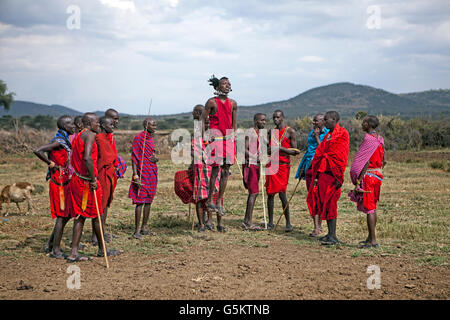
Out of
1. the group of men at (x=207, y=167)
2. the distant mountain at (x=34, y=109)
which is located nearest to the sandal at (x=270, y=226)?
the group of men at (x=207, y=167)

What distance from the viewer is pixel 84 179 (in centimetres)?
586

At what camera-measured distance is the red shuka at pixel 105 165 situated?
6316 millimetres

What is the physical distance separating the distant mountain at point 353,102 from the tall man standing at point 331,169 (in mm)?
83423

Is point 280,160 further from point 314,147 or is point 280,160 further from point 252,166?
point 314,147

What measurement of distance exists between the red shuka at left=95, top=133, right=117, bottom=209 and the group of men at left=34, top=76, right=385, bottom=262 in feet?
0.05

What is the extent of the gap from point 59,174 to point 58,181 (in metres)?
0.10

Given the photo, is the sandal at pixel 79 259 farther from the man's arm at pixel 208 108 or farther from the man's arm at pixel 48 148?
the man's arm at pixel 208 108

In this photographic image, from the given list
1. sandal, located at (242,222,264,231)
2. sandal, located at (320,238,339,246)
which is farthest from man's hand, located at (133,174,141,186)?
sandal, located at (320,238,339,246)

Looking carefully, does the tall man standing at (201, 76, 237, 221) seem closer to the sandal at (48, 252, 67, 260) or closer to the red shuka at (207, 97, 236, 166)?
the red shuka at (207, 97, 236, 166)

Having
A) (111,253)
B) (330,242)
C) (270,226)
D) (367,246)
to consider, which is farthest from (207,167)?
(367,246)

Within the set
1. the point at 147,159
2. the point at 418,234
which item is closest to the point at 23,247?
the point at 147,159

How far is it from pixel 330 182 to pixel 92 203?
3.54 metres

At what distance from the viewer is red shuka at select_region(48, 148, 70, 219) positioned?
20.4 feet
